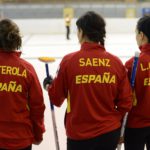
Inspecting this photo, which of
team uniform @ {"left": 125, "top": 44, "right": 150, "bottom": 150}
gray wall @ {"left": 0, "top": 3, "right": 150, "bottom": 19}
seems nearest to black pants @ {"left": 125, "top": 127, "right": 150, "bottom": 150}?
team uniform @ {"left": 125, "top": 44, "right": 150, "bottom": 150}

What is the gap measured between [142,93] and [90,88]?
32cm

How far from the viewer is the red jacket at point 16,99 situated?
5.10 ft

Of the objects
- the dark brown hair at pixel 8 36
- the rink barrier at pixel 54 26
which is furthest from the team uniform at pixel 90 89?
the rink barrier at pixel 54 26

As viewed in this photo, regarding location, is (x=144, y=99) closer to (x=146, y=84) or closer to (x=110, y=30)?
(x=146, y=84)

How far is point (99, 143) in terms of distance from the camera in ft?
5.21

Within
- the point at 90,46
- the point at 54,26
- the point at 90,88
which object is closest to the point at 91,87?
the point at 90,88

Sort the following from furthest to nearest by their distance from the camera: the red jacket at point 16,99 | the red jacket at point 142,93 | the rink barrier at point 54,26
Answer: the rink barrier at point 54,26, the red jacket at point 142,93, the red jacket at point 16,99

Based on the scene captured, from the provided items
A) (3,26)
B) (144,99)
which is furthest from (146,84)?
(3,26)

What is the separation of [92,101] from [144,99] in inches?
12.1

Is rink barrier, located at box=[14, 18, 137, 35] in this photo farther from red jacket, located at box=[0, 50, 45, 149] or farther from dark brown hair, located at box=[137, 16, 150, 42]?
red jacket, located at box=[0, 50, 45, 149]

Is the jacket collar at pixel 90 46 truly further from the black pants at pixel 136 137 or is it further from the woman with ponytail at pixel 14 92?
the black pants at pixel 136 137

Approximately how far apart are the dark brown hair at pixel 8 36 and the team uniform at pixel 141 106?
0.57 metres

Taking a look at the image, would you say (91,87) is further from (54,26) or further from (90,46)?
(54,26)

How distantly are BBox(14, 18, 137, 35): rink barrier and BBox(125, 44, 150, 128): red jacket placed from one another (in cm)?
1202
